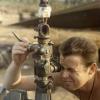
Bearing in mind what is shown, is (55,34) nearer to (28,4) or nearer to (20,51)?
(20,51)

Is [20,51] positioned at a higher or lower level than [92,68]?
A: higher

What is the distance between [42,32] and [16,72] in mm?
462

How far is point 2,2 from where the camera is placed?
1413 centimetres

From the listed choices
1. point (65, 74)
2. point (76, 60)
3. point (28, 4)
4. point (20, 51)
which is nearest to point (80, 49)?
point (76, 60)

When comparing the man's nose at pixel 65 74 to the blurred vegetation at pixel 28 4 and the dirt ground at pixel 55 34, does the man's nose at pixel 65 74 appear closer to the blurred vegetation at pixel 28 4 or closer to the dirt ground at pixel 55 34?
the dirt ground at pixel 55 34

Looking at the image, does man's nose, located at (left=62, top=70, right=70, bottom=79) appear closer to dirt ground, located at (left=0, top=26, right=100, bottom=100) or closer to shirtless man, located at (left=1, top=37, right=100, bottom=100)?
shirtless man, located at (left=1, top=37, right=100, bottom=100)

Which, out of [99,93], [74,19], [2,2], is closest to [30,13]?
[2,2]

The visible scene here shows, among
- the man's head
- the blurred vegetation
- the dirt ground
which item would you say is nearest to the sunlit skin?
the man's head

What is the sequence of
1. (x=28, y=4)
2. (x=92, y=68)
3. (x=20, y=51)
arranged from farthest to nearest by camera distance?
(x=28, y=4)
(x=92, y=68)
(x=20, y=51)

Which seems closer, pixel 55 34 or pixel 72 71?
pixel 72 71

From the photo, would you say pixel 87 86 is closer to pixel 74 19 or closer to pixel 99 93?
pixel 99 93

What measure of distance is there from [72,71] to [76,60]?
0.07 m

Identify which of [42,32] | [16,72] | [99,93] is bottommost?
[99,93]

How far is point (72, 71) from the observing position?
2385mm
